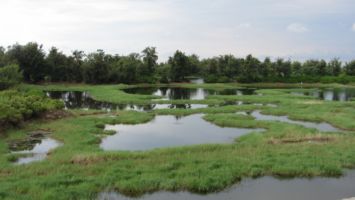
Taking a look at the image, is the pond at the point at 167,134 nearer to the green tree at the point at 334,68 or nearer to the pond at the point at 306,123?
the pond at the point at 306,123

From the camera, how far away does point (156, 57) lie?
387 ft

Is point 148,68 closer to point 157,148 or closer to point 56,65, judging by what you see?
point 56,65

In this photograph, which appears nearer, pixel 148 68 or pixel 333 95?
pixel 333 95

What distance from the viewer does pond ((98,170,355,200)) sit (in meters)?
17.0

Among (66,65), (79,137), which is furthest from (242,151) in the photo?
(66,65)

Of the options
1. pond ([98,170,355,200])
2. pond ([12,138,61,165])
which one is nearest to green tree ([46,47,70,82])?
pond ([12,138,61,165])

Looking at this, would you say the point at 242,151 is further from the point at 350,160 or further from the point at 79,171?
the point at 79,171

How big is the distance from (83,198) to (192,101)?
40649mm

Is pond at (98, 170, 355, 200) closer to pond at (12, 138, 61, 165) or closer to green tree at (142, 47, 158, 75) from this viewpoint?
pond at (12, 138, 61, 165)

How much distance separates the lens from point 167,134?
31.3 m

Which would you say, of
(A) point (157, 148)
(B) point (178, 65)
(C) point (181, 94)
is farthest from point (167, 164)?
(B) point (178, 65)

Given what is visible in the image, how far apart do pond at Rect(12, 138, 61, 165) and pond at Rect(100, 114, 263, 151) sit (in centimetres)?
354

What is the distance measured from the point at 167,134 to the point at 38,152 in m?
10.4

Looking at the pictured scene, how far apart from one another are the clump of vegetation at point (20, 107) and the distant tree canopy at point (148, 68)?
4455 cm
